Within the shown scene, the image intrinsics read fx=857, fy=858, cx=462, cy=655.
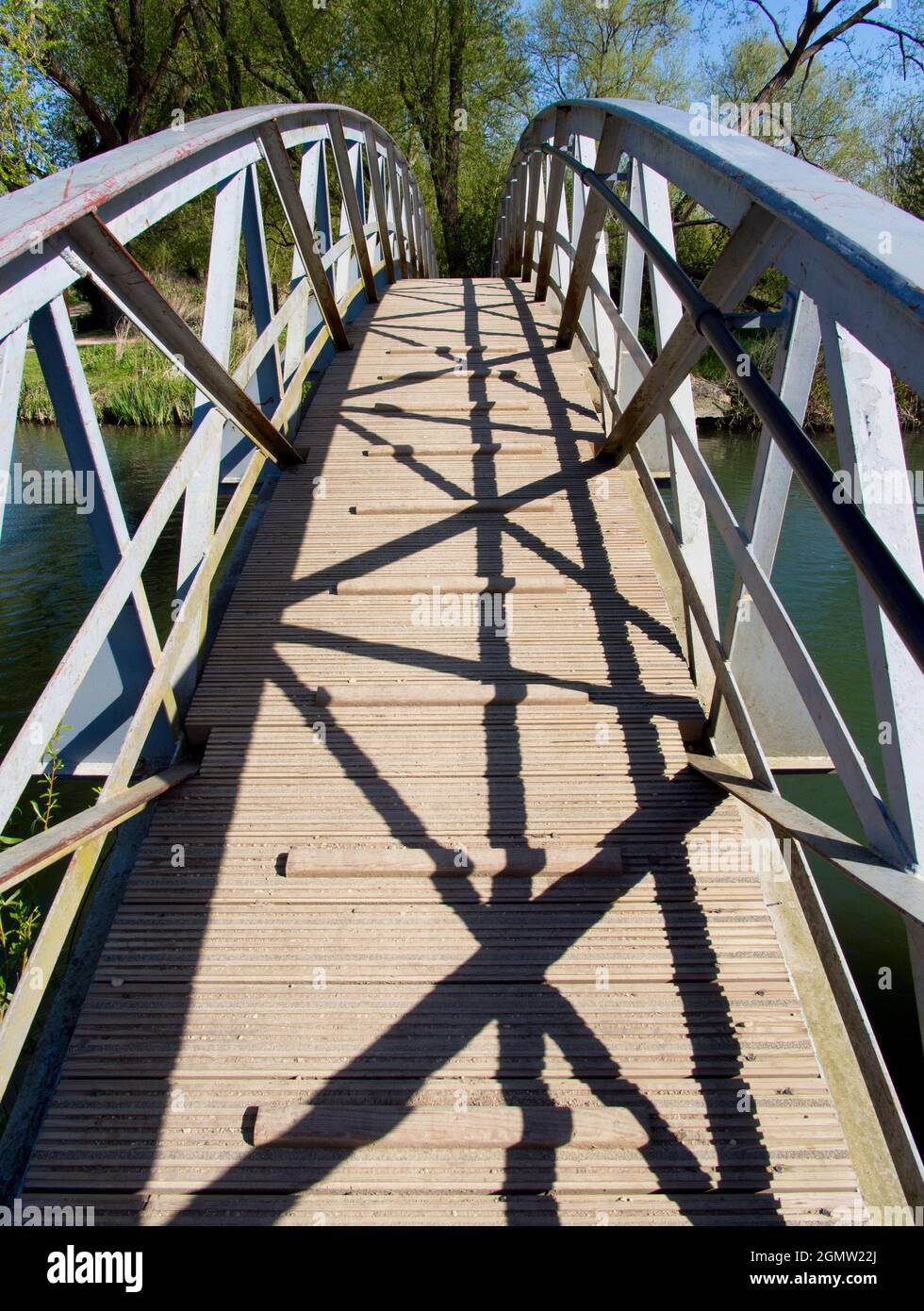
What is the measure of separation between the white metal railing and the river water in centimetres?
218

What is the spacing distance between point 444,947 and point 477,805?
48 cm

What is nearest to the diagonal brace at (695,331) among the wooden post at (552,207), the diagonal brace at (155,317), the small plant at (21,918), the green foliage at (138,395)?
the diagonal brace at (155,317)

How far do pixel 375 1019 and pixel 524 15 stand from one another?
2696 centimetres

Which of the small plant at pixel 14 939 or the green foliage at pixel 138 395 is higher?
the green foliage at pixel 138 395

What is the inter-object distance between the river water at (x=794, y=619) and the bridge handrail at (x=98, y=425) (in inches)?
130

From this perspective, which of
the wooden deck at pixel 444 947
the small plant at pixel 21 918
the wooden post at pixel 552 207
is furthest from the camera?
the wooden post at pixel 552 207

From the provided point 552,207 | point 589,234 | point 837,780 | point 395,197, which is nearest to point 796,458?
point 589,234

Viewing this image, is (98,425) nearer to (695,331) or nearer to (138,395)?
(695,331)

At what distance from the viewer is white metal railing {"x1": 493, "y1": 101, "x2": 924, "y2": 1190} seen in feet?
4.53

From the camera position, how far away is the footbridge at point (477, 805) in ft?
5.57

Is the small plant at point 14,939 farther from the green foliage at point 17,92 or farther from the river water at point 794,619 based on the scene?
the green foliage at point 17,92

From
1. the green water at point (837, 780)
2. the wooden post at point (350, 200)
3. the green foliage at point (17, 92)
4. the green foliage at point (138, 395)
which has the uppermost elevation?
the green foliage at point (17, 92)

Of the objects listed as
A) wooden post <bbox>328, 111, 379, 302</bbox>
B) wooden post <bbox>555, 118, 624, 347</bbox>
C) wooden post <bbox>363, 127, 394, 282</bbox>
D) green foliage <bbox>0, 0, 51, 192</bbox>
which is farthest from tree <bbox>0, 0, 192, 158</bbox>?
wooden post <bbox>555, 118, 624, 347</bbox>

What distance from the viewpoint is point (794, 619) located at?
7441 mm
